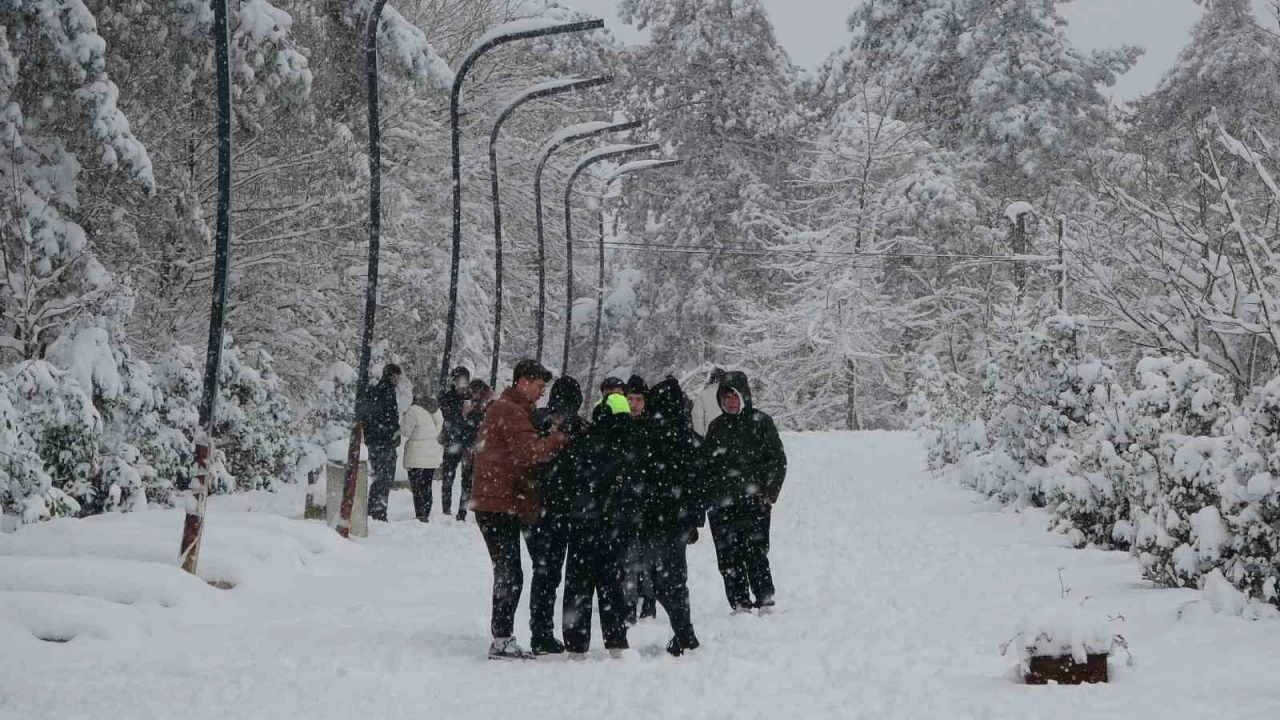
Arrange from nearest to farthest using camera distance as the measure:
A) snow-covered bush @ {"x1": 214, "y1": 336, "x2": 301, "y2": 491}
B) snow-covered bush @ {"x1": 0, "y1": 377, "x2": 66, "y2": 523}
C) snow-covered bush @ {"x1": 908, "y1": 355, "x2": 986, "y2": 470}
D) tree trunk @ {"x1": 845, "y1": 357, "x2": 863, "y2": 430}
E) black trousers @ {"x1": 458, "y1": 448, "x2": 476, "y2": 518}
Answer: snow-covered bush @ {"x1": 0, "y1": 377, "x2": 66, "y2": 523} < black trousers @ {"x1": 458, "y1": 448, "x2": 476, "y2": 518} < snow-covered bush @ {"x1": 214, "y1": 336, "x2": 301, "y2": 491} < snow-covered bush @ {"x1": 908, "y1": 355, "x2": 986, "y2": 470} < tree trunk @ {"x1": 845, "y1": 357, "x2": 863, "y2": 430}

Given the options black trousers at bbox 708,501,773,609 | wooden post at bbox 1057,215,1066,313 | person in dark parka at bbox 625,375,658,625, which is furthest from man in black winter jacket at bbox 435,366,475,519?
person in dark parka at bbox 625,375,658,625

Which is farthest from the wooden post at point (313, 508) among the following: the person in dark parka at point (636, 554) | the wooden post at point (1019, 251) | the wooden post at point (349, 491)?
the wooden post at point (1019, 251)

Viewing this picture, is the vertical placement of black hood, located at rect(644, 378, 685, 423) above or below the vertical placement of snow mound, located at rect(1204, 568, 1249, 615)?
above

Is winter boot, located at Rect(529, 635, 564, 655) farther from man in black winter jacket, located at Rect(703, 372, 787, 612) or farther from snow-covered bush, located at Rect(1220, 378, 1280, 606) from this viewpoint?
snow-covered bush, located at Rect(1220, 378, 1280, 606)

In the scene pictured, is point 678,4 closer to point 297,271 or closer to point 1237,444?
point 297,271

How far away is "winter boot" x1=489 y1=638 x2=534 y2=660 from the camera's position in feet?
32.7

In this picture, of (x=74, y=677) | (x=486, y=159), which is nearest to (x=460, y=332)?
(x=486, y=159)

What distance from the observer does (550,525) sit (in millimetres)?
9977

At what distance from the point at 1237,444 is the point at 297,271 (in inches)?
779

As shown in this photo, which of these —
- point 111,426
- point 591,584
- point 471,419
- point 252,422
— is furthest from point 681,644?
point 252,422

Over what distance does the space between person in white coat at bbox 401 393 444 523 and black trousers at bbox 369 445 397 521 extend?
0.23 meters

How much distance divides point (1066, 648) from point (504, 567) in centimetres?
358

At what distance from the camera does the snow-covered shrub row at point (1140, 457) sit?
1098 cm

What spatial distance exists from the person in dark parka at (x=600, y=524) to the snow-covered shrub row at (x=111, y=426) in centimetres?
632
